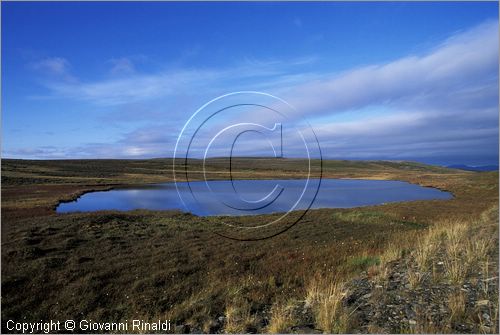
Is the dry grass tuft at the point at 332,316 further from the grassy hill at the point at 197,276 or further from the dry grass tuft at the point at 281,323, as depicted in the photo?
the dry grass tuft at the point at 281,323

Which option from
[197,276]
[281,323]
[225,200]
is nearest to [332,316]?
[281,323]

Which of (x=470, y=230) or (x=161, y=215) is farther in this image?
(x=161, y=215)

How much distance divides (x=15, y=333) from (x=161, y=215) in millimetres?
26160

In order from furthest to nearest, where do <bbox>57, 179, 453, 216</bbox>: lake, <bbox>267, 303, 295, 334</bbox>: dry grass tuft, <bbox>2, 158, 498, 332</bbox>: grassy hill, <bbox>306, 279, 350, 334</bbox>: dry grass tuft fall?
<bbox>57, 179, 453, 216</bbox>: lake → <bbox>2, 158, 498, 332</bbox>: grassy hill → <bbox>267, 303, 295, 334</bbox>: dry grass tuft → <bbox>306, 279, 350, 334</bbox>: dry grass tuft

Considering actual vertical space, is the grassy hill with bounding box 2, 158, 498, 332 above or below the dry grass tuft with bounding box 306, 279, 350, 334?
below

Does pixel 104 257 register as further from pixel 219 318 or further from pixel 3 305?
pixel 219 318

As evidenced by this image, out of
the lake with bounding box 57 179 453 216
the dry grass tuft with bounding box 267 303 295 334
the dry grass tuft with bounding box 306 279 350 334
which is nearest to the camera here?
the dry grass tuft with bounding box 306 279 350 334

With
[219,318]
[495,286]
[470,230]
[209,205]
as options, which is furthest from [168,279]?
[209,205]

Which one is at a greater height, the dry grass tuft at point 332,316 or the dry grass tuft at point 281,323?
the dry grass tuft at point 332,316

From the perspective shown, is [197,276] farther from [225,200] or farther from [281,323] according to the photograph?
[225,200]

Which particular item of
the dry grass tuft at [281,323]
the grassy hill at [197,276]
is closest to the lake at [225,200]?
the grassy hill at [197,276]

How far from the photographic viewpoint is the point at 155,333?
8.38 meters

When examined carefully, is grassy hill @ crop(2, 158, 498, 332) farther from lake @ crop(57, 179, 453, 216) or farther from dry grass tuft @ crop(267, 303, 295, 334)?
lake @ crop(57, 179, 453, 216)

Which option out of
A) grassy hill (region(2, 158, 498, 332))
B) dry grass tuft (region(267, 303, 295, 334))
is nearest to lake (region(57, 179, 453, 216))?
grassy hill (region(2, 158, 498, 332))
